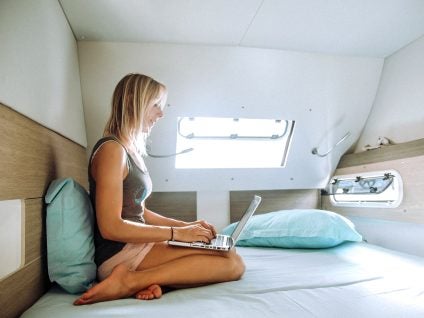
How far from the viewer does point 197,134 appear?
237cm

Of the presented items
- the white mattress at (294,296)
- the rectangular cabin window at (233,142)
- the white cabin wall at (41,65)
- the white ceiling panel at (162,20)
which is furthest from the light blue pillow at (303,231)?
the white cabin wall at (41,65)

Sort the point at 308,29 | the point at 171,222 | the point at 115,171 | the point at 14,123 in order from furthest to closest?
1. the point at 308,29
2. the point at 171,222
3. the point at 115,171
4. the point at 14,123

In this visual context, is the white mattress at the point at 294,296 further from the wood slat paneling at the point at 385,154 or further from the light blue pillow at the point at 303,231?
the wood slat paneling at the point at 385,154

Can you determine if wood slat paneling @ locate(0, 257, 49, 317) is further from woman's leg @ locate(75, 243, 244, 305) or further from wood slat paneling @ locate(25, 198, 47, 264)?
woman's leg @ locate(75, 243, 244, 305)

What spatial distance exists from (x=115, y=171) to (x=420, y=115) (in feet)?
6.01

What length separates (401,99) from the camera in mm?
2012

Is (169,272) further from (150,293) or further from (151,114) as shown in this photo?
(151,114)

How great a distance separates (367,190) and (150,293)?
1.71 metres

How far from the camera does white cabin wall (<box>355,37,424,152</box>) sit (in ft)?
6.14

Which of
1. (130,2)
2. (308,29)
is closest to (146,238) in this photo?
(130,2)

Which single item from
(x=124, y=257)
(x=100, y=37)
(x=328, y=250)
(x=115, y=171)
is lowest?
(x=328, y=250)

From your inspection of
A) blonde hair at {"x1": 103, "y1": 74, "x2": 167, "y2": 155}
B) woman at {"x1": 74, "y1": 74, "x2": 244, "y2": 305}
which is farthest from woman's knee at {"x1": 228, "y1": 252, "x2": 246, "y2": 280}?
blonde hair at {"x1": 103, "y1": 74, "x2": 167, "y2": 155}

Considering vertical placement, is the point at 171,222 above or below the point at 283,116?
below

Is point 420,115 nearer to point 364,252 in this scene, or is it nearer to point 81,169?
point 364,252
